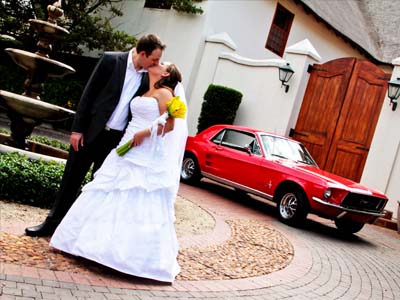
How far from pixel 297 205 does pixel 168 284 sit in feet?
16.5

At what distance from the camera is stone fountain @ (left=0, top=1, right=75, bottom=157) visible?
7.62 m

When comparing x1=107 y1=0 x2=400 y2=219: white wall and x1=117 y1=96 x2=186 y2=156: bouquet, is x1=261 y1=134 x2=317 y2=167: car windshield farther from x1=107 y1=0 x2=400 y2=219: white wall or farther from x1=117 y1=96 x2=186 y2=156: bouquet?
x1=117 y1=96 x2=186 y2=156: bouquet

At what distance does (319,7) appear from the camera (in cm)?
2030

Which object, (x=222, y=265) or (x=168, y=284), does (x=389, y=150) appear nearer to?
(x=222, y=265)

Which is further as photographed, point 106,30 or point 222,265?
point 106,30

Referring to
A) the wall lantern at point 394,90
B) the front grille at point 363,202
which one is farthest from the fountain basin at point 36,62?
the wall lantern at point 394,90

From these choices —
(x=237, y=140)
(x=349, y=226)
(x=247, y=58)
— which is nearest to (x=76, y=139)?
(x=237, y=140)

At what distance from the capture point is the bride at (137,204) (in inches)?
177

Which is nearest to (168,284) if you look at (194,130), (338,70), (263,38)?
(338,70)

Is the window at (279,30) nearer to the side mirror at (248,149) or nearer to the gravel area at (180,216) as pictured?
the side mirror at (248,149)

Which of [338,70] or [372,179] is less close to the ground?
[338,70]

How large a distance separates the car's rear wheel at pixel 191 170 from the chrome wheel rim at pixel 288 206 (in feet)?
9.15

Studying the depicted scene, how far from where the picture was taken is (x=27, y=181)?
652cm

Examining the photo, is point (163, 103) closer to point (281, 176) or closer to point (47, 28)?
point (47, 28)
